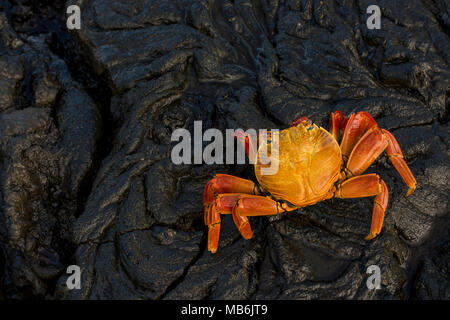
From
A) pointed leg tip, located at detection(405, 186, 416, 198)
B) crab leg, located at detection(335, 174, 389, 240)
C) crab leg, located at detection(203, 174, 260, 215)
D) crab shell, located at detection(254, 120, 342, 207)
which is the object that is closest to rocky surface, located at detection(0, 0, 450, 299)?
pointed leg tip, located at detection(405, 186, 416, 198)

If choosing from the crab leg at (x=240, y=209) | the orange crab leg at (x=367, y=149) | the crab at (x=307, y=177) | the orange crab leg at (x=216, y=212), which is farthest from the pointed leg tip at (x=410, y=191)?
the orange crab leg at (x=216, y=212)

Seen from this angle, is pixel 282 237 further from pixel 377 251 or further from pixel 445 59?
pixel 445 59

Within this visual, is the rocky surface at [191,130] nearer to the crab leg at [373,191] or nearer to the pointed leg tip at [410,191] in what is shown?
the pointed leg tip at [410,191]

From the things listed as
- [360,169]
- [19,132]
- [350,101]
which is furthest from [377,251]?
[19,132]

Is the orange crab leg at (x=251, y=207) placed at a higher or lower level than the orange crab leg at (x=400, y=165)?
lower

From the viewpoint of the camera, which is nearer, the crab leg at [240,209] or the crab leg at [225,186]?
the crab leg at [240,209]

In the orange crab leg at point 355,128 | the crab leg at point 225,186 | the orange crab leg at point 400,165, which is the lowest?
the crab leg at point 225,186

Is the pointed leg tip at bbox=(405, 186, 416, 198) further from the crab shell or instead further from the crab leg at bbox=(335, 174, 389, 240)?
the crab shell

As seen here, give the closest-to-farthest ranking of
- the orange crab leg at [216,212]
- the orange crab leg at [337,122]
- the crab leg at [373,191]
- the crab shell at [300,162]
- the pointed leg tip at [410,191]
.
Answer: the crab shell at [300,162]
the crab leg at [373,191]
the orange crab leg at [216,212]
the pointed leg tip at [410,191]
the orange crab leg at [337,122]
